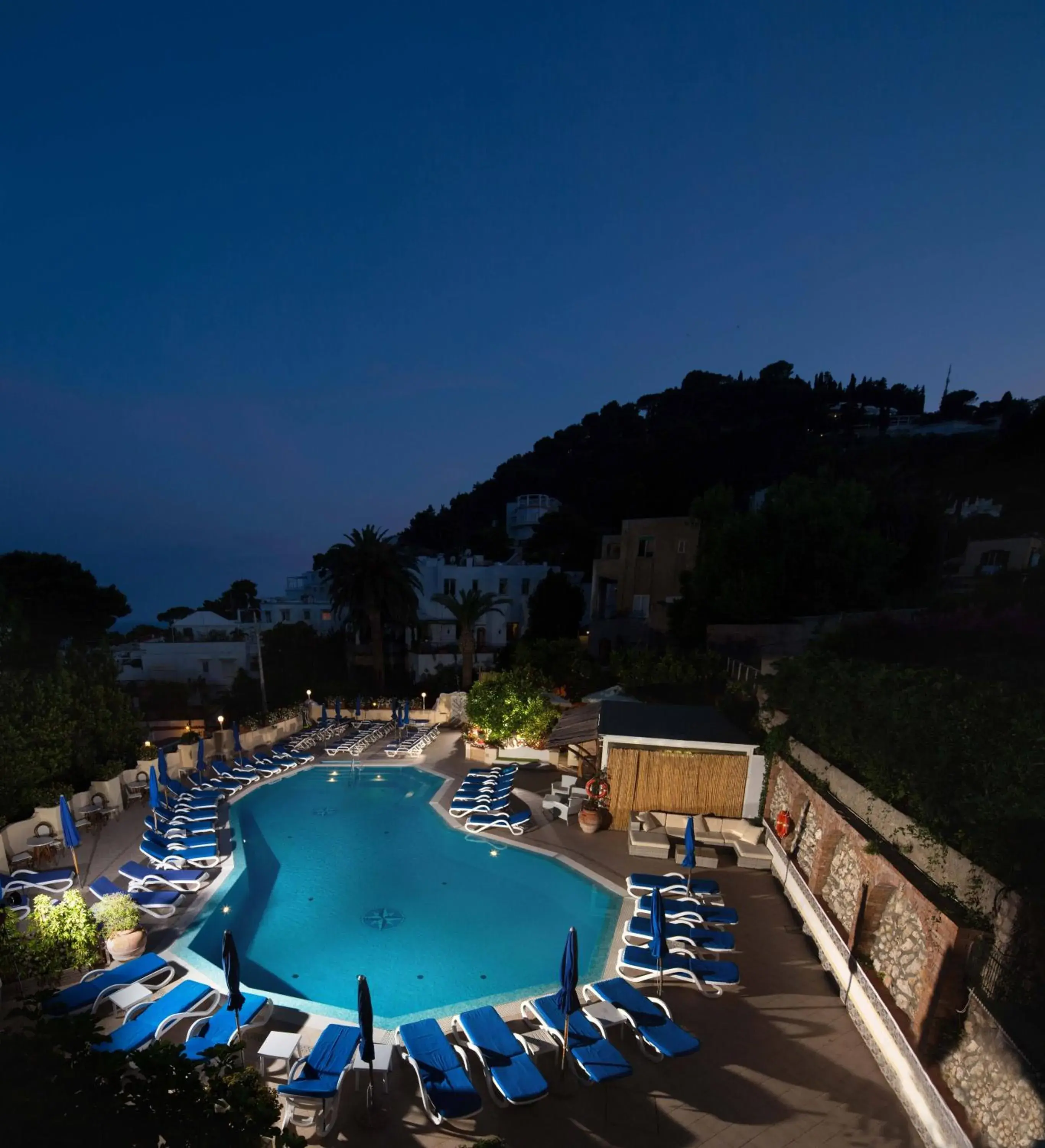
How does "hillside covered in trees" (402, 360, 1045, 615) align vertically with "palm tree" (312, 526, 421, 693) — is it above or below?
above

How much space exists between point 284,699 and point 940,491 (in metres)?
42.2

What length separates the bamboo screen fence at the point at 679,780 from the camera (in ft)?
39.7

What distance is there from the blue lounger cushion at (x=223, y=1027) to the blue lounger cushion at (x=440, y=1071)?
1.82m

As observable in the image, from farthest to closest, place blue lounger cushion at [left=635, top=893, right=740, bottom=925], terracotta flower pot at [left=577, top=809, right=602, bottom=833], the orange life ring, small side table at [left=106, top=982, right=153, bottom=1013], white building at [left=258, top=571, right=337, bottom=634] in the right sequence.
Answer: white building at [left=258, top=571, right=337, bottom=634], the orange life ring, terracotta flower pot at [left=577, top=809, right=602, bottom=833], blue lounger cushion at [left=635, top=893, right=740, bottom=925], small side table at [left=106, top=982, right=153, bottom=1013]

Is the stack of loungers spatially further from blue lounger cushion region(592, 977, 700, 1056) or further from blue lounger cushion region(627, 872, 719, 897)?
blue lounger cushion region(592, 977, 700, 1056)

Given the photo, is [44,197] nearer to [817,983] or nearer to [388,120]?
[388,120]

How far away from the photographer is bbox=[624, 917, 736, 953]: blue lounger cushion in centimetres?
795

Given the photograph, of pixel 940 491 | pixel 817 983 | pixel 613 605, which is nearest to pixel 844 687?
pixel 817 983

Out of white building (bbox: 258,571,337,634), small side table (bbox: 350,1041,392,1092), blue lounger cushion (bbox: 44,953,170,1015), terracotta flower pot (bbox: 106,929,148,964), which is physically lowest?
white building (bbox: 258,571,337,634)

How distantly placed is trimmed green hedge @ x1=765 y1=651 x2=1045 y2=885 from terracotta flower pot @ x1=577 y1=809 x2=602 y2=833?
16.7 feet

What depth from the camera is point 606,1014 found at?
259 inches

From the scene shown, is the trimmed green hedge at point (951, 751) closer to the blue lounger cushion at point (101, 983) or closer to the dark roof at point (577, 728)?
the dark roof at point (577, 728)

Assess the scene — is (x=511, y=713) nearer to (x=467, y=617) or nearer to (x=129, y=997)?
(x=129, y=997)

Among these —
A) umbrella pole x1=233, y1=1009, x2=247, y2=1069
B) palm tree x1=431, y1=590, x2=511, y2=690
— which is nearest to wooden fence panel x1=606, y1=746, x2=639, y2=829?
umbrella pole x1=233, y1=1009, x2=247, y2=1069
